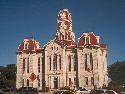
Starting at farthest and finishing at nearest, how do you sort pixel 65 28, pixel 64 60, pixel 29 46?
pixel 29 46 < pixel 65 28 < pixel 64 60

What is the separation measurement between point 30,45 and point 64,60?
1224 cm

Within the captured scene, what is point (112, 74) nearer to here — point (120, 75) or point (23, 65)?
point (120, 75)

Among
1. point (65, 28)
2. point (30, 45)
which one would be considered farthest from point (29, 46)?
point (65, 28)

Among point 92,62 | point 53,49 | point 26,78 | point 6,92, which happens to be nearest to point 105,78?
point 92,62

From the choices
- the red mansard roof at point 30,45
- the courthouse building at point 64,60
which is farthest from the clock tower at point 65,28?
the red mansard roof at point 30,45

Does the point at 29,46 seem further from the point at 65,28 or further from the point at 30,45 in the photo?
the point at 65,28

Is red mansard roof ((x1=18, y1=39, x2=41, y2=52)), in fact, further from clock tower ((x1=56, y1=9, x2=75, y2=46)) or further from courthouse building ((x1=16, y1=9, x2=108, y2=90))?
clock tower ((x1=56, y1=9, x2=75, y2=46))

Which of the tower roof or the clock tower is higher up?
the clock tower

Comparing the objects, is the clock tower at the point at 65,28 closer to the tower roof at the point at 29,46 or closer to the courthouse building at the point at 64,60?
the courthouse building at the point at 64,60

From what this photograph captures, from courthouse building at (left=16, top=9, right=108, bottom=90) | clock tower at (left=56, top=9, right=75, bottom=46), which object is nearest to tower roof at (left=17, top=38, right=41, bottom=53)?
courthouse building at (left=16, top=9, right=108, bottom=90)

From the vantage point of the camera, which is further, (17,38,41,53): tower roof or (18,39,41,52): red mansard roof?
(17,38,41,53): tower roof

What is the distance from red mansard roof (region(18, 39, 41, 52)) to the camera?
306 feet

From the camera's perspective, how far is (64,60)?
87.2m

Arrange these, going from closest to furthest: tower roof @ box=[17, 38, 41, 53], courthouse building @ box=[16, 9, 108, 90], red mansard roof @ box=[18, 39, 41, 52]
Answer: courthouse building @ box=[16, 9, 108, 90] < red mansard roof @ box=[18, 39, 41, 52] < tower roof @ box=[17, 38, 41, 53]
